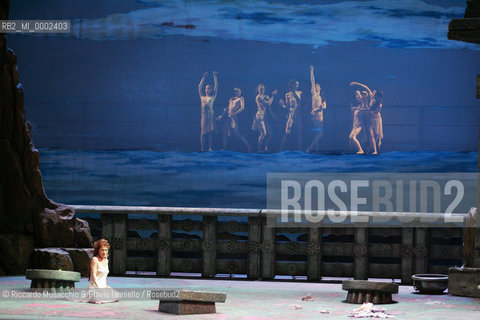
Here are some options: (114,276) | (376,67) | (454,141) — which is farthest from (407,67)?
(114,276)

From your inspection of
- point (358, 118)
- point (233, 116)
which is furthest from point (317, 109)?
point (233, 116)

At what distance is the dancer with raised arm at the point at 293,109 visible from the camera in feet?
63.6

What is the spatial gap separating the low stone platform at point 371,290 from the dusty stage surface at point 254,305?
0.46 ft

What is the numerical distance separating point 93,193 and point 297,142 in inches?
209

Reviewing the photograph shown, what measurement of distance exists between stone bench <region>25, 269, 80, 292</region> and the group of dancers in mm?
10235

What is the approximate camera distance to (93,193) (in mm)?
19562

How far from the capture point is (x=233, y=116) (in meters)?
19.6

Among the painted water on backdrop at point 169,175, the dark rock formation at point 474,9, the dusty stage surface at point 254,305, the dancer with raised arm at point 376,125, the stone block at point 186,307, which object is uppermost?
the dark rock formation at point 474,9

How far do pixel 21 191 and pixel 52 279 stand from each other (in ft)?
9.68

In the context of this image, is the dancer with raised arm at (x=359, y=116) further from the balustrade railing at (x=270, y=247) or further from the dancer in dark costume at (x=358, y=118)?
the balustrade railing at (x=270, y=247)

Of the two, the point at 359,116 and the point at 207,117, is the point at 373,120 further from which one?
the point at 207,117

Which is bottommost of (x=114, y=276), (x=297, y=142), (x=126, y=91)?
(x=114, y=276)

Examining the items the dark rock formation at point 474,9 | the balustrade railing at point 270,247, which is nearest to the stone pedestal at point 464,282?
the balustrade railing at point 270,247

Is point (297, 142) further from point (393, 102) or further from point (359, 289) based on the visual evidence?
point (359, 289)
